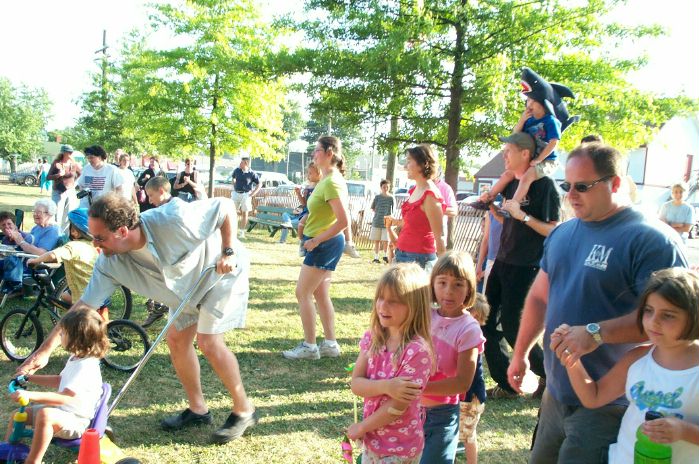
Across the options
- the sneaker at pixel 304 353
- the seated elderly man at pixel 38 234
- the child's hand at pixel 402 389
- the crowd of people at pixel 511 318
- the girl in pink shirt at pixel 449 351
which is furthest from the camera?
the seated elderly man at pixel 38 234

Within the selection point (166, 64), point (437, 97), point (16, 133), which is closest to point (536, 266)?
point (437, 97)

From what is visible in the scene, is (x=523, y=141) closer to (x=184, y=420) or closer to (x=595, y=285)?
(x=595, y=285)

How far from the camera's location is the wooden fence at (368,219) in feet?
42.8

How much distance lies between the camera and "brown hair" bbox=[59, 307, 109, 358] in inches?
137

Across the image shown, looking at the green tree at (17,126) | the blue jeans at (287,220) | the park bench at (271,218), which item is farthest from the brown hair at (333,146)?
the green tree at (17,126)

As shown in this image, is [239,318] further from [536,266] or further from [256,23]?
[256,23]

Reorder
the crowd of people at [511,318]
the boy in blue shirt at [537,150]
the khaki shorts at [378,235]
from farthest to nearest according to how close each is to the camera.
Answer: the khaki shorts at [378,235] < the boy in blue shirt at [537,150] < the crowd of people at [511,318]

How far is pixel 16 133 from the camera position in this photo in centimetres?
5581

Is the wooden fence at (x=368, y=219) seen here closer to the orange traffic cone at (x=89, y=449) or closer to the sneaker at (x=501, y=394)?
the sneaker at (x=501, y=394)

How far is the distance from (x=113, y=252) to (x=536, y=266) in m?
2.85

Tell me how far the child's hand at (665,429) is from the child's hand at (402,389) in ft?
2.68

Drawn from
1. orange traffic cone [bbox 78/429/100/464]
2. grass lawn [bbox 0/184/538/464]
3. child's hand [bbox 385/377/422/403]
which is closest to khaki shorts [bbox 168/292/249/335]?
grass lawn [bbox 0/184/538/464]

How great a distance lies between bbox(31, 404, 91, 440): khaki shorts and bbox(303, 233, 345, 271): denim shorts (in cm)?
239

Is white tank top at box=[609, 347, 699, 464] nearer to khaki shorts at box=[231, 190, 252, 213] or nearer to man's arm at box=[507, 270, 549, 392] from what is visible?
man's arm at box=[507, 270, 549, 392]
